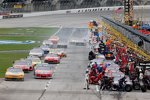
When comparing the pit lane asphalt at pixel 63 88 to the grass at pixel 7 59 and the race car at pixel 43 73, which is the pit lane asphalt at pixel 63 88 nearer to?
the race car at pixel 43 73

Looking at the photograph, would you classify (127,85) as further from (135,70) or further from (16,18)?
(16,18)

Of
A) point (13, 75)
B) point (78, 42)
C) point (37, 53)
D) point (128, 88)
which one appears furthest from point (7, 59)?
point (128, 88)

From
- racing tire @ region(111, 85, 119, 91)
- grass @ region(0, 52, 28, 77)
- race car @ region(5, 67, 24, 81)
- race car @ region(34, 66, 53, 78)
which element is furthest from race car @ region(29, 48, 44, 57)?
racing tire @ region(111, 85, 119, 91)

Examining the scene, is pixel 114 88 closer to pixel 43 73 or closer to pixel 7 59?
pixel 43 73

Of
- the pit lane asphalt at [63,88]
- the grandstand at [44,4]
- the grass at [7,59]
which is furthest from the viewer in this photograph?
the grandstand at [44,4]

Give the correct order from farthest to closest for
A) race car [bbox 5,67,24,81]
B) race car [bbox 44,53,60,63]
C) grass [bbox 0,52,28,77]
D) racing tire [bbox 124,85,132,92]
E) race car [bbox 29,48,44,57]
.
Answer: race car [bbox 29,48,44,57], race car [bbox 44,53,60,63], grass [bbox 0,52,28,77], race car [bbox 5,67,24,81], racing tire [bbox 124,85,132,92]

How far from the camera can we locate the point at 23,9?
17200 centimetres

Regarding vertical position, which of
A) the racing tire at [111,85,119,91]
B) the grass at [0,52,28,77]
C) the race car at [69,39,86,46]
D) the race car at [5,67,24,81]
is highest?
the race car at [5,67,24,81]

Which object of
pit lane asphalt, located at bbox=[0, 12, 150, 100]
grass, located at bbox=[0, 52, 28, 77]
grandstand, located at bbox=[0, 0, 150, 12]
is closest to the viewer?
pit lane asphalt, located at bbox=[0, 12, 150, 100]

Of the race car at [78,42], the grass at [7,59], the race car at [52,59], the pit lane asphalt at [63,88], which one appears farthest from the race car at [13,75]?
the race car at [78,42]

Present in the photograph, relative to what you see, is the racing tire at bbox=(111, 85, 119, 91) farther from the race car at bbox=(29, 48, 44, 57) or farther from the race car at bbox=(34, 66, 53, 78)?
the race car at bbox=(29, 48, 44, 57)

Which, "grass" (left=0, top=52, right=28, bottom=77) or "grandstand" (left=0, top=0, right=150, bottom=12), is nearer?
"grass" (left=0, top=52, right=28, bottom=77)

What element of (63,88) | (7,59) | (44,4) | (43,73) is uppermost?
(44,4)

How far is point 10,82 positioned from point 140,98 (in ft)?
47.1
